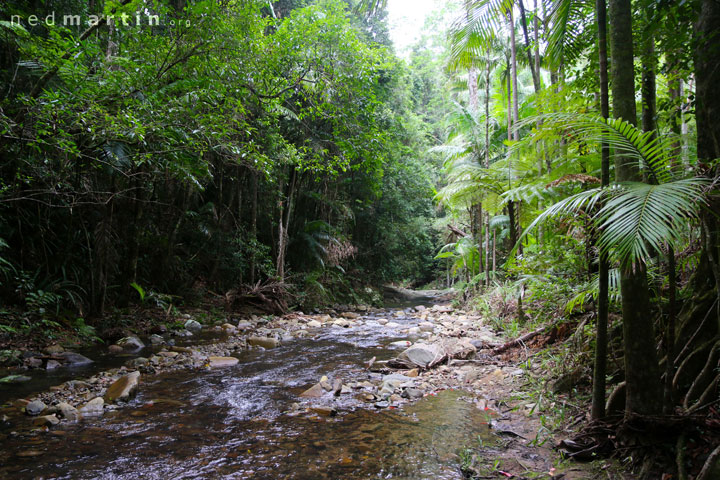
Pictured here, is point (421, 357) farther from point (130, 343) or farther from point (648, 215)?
point (130, 343)

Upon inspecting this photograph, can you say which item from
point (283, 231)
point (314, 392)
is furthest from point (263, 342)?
point (283, 231)

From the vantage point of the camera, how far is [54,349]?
5910 millimetres

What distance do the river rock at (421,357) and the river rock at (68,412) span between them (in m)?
3.93

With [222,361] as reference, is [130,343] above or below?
above

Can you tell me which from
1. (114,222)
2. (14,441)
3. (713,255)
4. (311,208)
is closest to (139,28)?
(114,222)

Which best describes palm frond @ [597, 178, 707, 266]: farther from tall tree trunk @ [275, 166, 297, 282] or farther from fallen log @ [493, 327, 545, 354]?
tall tree trunk @ [275, 166, 297, 282]

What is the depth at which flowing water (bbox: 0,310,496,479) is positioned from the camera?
2781mm

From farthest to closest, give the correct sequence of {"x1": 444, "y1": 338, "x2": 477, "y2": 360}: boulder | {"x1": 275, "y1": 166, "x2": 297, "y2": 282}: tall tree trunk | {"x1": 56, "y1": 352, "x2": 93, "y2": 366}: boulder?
{"x1": 275, "y1": 166, "x2": 297, "y2": 282}: tall tree trunk < {"x1": 444, "y1": 338, "x2": 477, "y2": 360}: boulder < {"x1": 56, "y1": 352, "x2": 93, "y2": 366}: boulder

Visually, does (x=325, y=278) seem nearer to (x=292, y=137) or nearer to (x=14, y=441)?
(x=292, y=137)

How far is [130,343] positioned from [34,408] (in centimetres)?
323

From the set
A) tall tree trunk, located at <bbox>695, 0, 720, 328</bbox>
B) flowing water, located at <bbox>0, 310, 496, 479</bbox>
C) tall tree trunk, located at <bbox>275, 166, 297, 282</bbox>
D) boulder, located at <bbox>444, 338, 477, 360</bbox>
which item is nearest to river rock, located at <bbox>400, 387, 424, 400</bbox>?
flowing water, located at <bbox>0, 310, 496, 479</bbox>

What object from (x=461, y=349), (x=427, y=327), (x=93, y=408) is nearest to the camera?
(x=93, y=408)

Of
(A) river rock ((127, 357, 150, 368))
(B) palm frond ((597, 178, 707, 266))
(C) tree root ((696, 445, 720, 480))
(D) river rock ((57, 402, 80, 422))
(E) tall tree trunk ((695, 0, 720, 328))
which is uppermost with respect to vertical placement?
(E) tall tree trunk ((695, 0, 720, 328))

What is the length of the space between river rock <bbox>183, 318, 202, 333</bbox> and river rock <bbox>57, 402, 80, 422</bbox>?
4770mm
